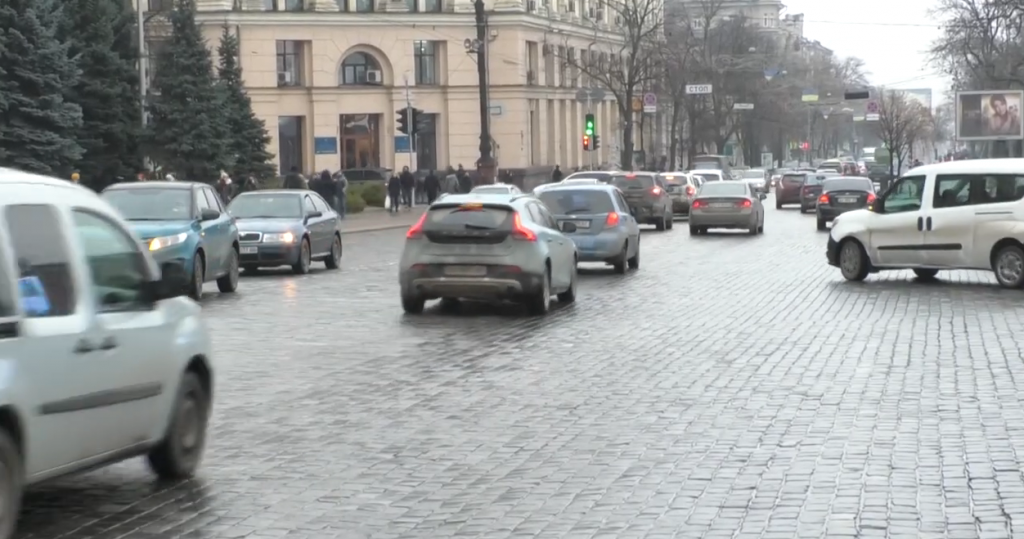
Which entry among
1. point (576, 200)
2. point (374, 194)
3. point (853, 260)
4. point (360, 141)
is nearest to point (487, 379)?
point (853, 260)

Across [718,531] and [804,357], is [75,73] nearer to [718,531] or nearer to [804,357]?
[804,357]

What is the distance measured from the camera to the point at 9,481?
7.27 meters

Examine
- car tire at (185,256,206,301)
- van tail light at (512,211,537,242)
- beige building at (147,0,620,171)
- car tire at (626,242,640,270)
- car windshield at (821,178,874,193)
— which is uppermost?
beige building at (147,0,620,171)

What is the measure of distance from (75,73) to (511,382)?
34875 millimetres

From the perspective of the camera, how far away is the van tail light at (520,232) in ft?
66.4

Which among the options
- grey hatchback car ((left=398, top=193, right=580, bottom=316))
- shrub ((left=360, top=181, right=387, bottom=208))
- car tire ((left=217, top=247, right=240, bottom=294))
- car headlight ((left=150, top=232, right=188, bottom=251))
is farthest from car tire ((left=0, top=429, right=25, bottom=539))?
shrub ((left=360, top=181, right=387, bottom=208))

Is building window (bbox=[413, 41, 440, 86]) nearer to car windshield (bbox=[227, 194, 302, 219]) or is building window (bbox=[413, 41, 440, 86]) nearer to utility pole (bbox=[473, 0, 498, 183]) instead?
utility pole (bbox=[473, 0, 498, 183])

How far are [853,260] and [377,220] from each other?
32.3m

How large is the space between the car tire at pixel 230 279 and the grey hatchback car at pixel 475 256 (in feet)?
16.4

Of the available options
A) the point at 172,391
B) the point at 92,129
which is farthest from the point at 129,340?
the point at 92,129

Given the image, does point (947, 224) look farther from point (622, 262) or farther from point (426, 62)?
point (426, 62)

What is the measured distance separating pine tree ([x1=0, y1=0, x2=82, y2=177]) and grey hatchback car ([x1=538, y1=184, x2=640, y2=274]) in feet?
67.2

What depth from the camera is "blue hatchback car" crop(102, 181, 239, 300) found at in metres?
22.8

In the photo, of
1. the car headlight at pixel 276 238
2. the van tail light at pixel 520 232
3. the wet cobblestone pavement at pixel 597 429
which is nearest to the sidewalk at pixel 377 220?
the car headlight at pixel 276 238
